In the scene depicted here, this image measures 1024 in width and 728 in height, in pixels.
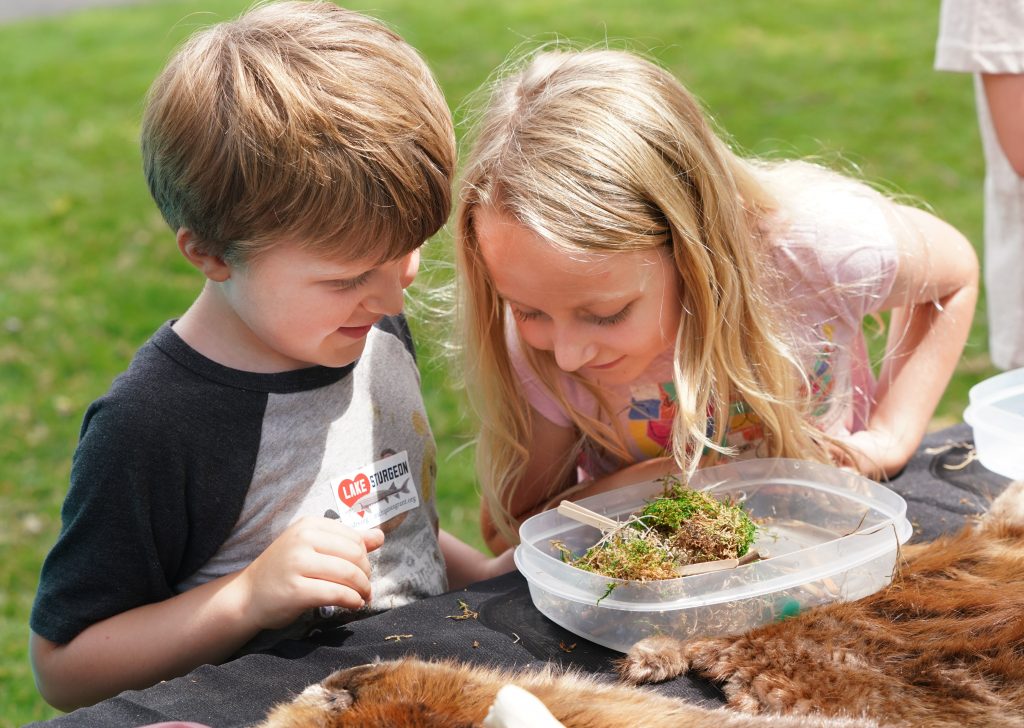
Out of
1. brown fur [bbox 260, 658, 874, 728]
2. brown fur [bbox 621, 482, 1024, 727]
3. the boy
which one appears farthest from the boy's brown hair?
brown fur [bbox 621, 482, 1024, 727]

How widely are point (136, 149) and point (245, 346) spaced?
4567 mm

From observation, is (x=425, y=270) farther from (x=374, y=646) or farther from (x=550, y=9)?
(x=550, y=9)

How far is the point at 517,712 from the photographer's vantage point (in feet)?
3.71

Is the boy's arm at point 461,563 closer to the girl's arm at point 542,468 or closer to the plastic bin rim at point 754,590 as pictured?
the girl's arm at point 542,468

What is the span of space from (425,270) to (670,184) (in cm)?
66

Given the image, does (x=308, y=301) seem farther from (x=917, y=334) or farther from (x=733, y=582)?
(x=917, y=334)

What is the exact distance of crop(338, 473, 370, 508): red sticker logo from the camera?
70.3 inches

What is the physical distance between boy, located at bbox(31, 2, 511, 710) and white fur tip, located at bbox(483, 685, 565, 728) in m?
0.43

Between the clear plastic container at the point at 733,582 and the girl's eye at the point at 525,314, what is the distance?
32 cm

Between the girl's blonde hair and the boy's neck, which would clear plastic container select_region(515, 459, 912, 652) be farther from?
the boy's neck

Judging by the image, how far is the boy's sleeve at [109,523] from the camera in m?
1.56

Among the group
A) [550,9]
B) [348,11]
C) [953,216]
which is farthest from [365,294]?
[550,9]

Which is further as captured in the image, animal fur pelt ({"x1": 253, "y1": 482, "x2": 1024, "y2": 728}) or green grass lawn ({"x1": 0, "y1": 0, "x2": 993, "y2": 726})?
green grass lawn ({"x1": 0, "y1": 0, "x2": 993, "y2": 726})

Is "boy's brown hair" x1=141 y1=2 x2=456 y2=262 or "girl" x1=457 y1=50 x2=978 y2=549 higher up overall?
"boy's brown hair" x1=141 y1=2 x2=456 y2=262
